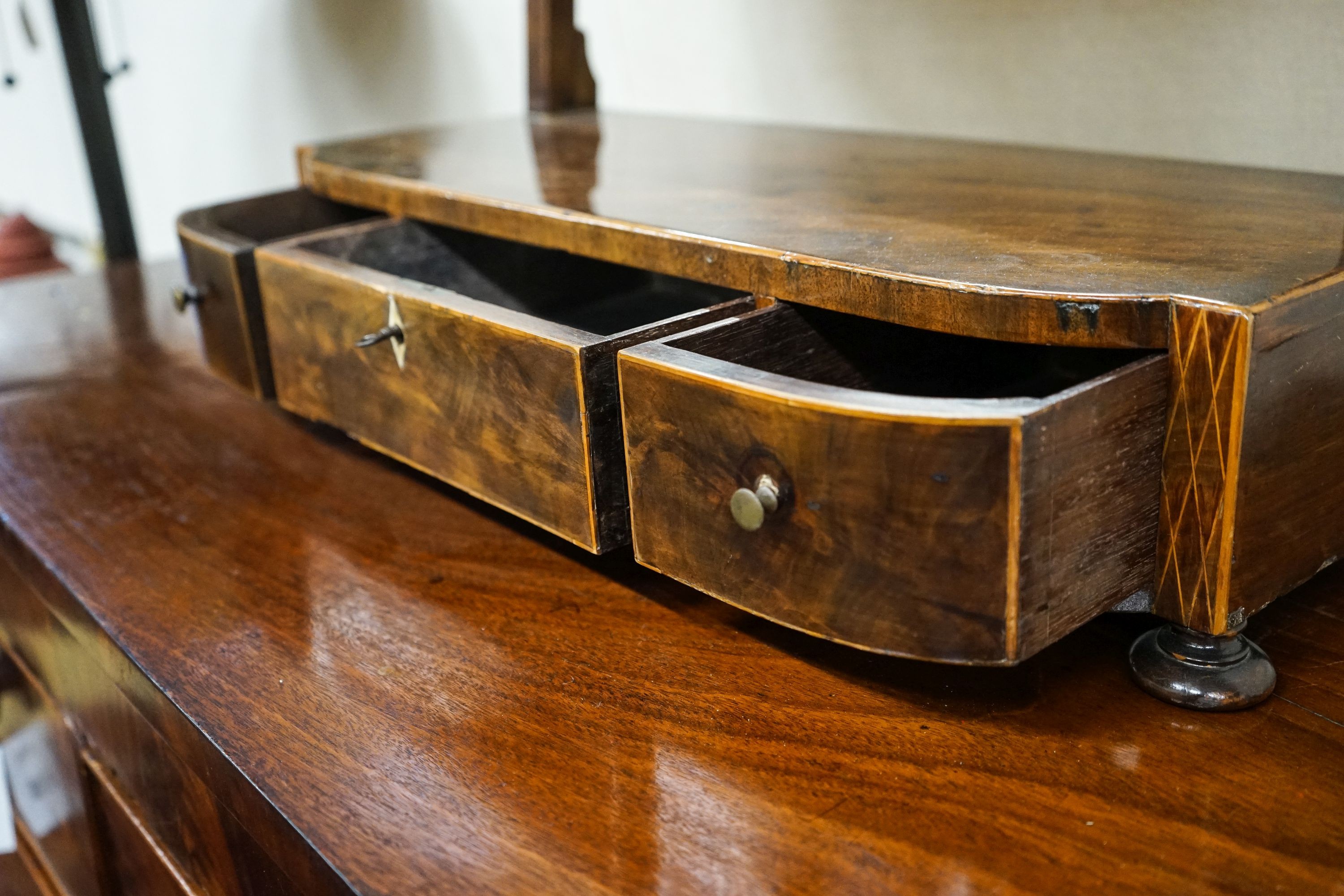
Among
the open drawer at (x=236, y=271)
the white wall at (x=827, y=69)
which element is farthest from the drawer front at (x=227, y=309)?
the white wall at (x=827, y=69)

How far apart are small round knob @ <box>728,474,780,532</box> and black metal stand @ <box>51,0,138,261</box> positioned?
1.92m

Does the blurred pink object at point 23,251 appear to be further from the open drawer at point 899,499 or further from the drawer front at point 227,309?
the open drawer at point 899,499

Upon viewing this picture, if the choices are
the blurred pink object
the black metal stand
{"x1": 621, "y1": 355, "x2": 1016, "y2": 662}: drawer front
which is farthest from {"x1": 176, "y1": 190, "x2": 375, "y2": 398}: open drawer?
the blurred pink object

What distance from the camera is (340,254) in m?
0.97

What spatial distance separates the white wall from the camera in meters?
0.95

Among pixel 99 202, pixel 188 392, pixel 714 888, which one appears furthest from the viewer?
pixel 99 202

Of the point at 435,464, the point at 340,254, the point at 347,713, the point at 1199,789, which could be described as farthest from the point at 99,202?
the point at 1199,789

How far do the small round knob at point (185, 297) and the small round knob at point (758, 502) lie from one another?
0.65 meters

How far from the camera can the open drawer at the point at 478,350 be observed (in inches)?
26.5

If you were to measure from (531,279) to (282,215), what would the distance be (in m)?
0.31

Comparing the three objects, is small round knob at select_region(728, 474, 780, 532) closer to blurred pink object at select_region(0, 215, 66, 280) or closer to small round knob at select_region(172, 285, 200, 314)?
small round knob at select_region(172, 285, 200, 314)

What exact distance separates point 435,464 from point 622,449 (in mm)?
183

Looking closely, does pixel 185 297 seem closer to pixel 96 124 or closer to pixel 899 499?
pixel 899 499

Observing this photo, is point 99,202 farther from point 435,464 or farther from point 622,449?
point 622,449
